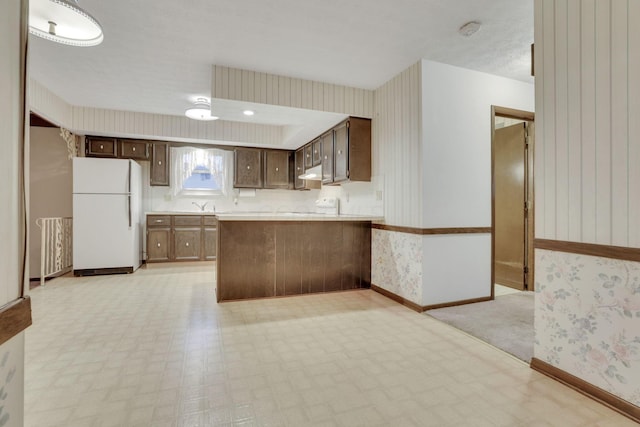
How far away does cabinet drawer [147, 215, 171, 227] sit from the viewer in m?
5.19

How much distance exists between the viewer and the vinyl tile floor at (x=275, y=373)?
1.50 meters

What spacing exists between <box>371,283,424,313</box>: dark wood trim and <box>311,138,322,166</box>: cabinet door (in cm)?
203

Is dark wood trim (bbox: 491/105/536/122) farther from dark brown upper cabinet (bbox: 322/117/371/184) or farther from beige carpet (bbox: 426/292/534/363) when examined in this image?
beige carpet (bbox: 426/292/534/363)

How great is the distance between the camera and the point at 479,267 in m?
3.27

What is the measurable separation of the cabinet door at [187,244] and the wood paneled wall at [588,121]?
16.2ft

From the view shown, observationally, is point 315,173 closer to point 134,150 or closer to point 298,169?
point 298,169

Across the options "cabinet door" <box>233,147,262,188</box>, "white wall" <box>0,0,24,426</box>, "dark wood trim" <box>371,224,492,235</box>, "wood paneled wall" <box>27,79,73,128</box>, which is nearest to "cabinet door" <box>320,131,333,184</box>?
"dark wood trim" <box>371,224,492,235</box>

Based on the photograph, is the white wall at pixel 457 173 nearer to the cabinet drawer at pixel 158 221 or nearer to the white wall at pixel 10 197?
the white wall at pixel 10 197

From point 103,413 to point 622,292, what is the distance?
262 cm

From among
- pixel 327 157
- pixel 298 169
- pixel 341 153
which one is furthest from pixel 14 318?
pixel 298 169

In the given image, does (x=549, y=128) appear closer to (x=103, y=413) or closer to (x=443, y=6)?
(x=443, y=6)

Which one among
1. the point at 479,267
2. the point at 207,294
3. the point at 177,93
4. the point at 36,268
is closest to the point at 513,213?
the point at 479,267

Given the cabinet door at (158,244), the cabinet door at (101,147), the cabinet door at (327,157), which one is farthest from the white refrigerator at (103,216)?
the cabinet door at (327,157)

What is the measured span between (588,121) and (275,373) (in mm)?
2267
